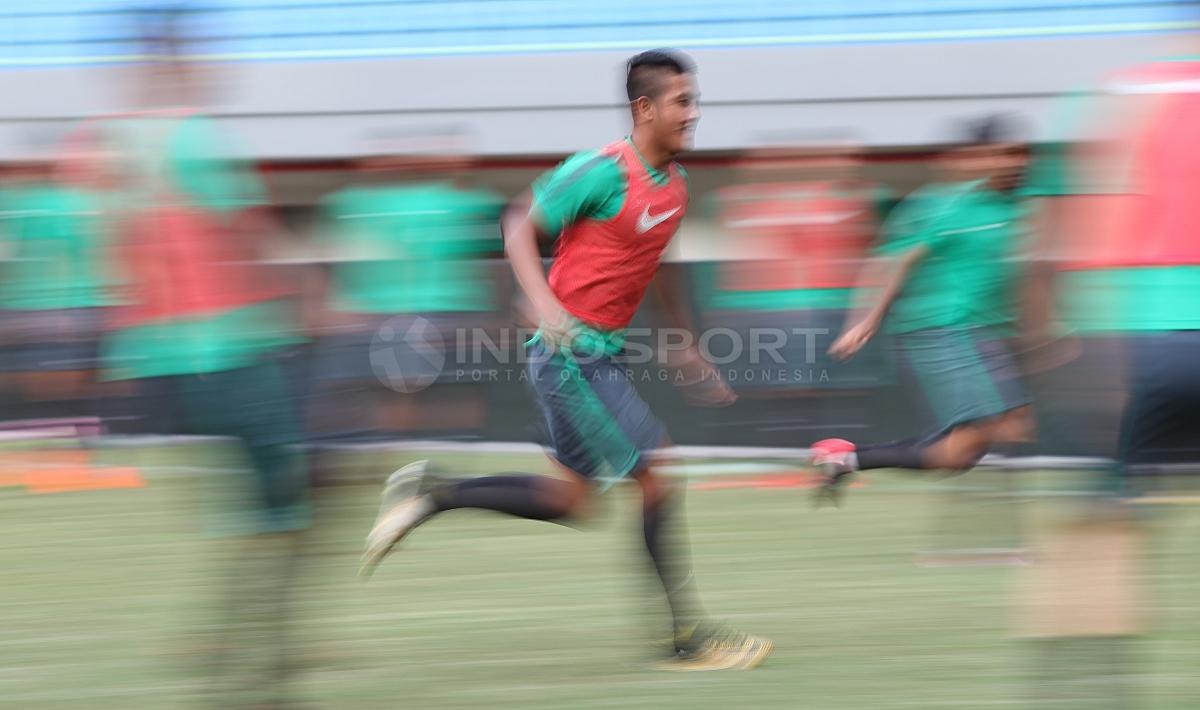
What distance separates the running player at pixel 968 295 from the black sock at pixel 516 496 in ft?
6.29

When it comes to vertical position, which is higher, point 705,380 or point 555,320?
point 555,320

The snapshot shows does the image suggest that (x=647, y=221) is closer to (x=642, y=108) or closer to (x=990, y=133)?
(x=642, y=108)

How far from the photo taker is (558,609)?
5.54 metres

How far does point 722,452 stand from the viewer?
9086mm

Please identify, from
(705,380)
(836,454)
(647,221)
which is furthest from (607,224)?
(836,454)

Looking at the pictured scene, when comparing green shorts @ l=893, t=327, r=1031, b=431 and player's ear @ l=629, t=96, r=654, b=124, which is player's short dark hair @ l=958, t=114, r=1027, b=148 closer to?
green shorts @ l=893, t=327, r=1031, b=431

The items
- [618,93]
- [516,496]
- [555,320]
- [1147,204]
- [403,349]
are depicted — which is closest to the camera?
[1147,204]

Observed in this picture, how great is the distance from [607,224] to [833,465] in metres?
2.40

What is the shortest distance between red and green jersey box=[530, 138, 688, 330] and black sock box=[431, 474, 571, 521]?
1.65 feet

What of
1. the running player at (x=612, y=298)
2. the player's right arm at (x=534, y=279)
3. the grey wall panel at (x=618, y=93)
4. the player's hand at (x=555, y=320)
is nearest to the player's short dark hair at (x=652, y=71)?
the running player at (x=612, y=298)

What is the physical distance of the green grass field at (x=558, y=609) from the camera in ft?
14.7

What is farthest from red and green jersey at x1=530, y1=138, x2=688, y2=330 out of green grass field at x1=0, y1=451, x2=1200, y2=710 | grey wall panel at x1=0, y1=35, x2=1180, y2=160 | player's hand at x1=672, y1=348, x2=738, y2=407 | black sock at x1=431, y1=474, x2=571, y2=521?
grey wall panel at x1=0, y1=35, x2=1180, y2=160

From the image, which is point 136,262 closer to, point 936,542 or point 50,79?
point 936,542

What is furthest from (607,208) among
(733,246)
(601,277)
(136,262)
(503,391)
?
(503,391)
